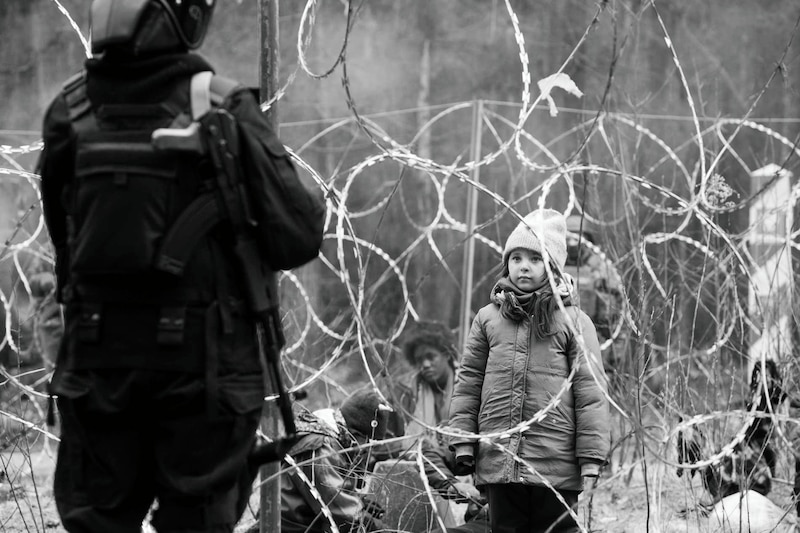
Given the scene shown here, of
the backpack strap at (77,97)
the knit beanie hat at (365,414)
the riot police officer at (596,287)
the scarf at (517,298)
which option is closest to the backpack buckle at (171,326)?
the backpack strap at (77,97)

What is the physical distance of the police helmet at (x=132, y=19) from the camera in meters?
2.75

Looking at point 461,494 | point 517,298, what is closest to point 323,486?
point 461,494

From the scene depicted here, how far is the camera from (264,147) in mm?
2846

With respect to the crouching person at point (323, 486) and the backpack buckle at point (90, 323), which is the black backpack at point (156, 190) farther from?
the crouching person at point (323, 486)

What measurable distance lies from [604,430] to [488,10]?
9.11 metres

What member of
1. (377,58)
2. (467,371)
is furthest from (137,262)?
(377,58)

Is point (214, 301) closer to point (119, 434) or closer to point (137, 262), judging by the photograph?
point (137, 262)

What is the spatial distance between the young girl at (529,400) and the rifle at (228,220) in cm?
144

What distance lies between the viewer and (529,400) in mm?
4270

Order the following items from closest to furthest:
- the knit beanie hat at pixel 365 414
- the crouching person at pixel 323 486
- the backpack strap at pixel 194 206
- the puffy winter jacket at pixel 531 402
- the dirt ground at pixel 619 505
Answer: the backpack strap at pixel 194 206 → the puffy winter jacket at pixel 531 402 → the crouching person at pixel 323 486 → the knit beanie hat at pixel 365 414 → the dirt ground at pixel 619 505

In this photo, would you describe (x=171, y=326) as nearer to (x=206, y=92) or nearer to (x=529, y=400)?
(x=206, y=92)

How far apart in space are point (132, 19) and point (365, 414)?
2.47 metres

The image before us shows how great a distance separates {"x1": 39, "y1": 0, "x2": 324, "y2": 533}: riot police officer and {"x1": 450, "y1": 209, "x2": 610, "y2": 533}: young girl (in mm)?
1547

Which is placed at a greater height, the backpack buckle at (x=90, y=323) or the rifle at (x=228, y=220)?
the rifle at (x=228, y=220)
